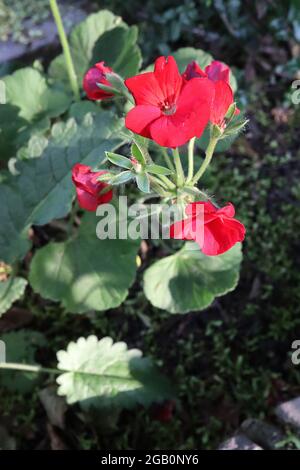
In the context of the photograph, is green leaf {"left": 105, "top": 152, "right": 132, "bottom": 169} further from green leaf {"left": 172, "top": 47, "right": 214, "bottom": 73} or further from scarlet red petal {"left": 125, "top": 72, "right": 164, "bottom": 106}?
green leaf {"left": 172, "top": 47, "right": 214, "bottom": 73}

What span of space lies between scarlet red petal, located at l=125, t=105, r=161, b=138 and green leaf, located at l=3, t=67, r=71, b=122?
736mm

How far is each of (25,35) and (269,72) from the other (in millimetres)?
994

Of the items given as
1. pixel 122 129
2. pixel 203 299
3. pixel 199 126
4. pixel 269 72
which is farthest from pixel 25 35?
pixel 199 126

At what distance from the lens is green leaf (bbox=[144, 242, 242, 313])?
146cm

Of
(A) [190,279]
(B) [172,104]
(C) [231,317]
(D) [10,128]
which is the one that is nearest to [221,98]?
(B) [172,104]

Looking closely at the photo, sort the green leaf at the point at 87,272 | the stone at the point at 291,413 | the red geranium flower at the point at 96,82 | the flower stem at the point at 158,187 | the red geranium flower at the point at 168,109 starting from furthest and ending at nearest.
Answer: the green leaf at the point at 87,272 → the stone at the point at 291,413 → the red geranium flower at the point at 96,82 → the flower stem at the point at 158,187 → the red geranium flower at the point at 168,109

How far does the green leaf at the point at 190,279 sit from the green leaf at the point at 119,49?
567 mm

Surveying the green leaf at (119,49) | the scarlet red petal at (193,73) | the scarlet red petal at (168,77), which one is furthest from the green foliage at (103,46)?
the scarlet red petal at (168,77)

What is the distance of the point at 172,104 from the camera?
40.7 inches

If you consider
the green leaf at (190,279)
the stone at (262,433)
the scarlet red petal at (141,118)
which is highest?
the scarlet red petal at (141,118)

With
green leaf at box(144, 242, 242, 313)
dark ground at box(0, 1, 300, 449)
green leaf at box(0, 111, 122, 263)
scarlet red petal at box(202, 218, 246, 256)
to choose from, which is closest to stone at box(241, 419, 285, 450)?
dark ground at box(0, 1, 300, 449)

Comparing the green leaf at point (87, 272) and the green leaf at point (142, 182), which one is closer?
the green leaf at point (142, 182)

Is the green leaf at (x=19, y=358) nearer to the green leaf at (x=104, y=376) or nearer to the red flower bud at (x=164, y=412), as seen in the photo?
the green leaf at (x=104, y=376)

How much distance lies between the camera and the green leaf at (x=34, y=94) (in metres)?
1.68
